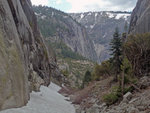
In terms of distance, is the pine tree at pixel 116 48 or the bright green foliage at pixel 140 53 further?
the pine tree at pixel 116 48

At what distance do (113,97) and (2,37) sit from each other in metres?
10.7

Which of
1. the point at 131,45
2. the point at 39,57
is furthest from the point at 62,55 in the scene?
the point at 131,45

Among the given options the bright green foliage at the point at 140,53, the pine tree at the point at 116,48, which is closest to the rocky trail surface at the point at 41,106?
the pine tree at the point at 116,48

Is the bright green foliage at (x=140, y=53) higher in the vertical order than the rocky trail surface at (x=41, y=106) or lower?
higher

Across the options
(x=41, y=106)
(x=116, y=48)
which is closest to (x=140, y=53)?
(x=116, y=48)

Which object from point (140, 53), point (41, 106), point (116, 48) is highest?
point (116, 48)

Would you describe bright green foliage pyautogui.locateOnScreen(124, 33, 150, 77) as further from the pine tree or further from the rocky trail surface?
the rocky trail surface

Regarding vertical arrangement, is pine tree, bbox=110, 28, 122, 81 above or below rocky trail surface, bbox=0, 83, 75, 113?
above

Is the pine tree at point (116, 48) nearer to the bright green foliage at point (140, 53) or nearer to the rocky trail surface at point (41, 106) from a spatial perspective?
the bright green foliage at point (140, 53)

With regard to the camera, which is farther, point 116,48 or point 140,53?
point 116,48

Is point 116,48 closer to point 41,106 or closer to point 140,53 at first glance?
point 140,53

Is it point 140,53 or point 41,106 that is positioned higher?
point 140,53

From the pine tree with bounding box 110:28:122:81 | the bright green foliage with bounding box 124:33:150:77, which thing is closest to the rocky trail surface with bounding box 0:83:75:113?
the pine tree with bounding box 110:28:122:81

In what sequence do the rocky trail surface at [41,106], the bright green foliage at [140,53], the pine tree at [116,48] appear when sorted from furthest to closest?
the pine tree at [116,48] → the bright green foliage at [140,53] → the rocky trail surface at [41,106]
